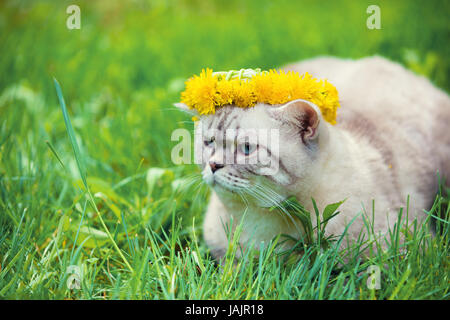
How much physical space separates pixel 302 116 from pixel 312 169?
20cm

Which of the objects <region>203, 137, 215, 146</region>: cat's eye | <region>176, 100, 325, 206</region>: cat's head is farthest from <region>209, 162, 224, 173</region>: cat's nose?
<region>203, 137, 215, 146</region>: cat's eye

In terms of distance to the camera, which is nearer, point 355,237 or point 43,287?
point 43,287

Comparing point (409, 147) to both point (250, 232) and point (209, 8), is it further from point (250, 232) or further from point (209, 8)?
point (209, 8)

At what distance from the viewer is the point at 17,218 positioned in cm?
190

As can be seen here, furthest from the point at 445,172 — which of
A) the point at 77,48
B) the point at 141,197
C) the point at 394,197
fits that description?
the point at 77,48

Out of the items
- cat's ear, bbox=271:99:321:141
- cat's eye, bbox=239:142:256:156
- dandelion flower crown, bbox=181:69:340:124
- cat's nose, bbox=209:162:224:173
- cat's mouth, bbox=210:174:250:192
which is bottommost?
cat's mouth, bbox=210:174:250:192

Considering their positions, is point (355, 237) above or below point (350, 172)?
below

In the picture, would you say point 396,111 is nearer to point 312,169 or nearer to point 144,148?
point 312,169

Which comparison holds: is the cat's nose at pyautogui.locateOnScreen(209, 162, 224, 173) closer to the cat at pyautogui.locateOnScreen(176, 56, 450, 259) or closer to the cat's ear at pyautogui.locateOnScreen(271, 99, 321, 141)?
the cat at pyautogui.locateOnScreen(176, 56, 450, 259)

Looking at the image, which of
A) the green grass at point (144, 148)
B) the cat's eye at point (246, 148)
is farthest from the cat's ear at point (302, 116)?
the green grass at point (144, 148)

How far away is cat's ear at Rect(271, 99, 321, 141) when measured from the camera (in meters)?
1.54

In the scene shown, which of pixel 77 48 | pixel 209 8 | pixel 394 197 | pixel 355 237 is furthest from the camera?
pixel 209 8

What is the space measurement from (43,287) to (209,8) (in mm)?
4621
